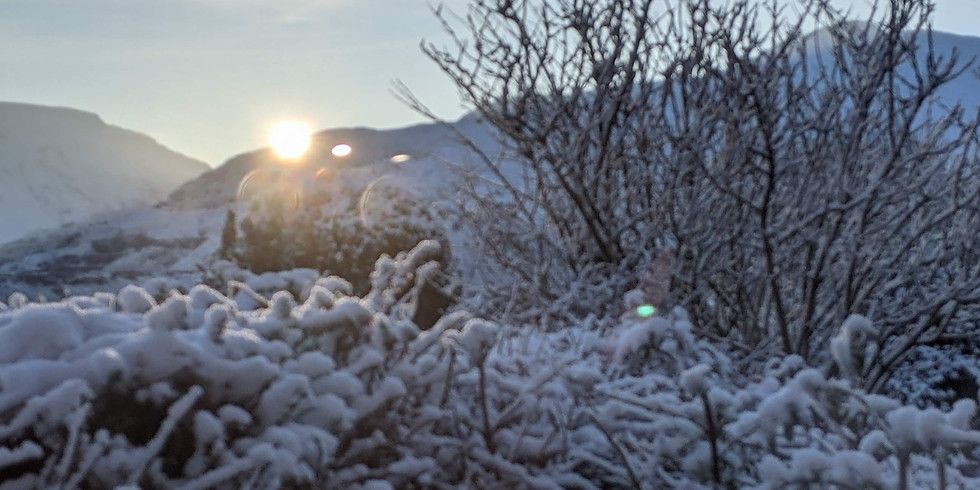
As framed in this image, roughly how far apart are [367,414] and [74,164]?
28451mm

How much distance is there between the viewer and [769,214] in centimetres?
521

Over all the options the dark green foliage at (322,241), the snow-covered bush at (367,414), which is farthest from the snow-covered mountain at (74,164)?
the snow-covered bush at (367,414)

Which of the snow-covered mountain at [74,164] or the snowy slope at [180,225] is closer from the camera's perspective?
the snowy slope at [180,225]

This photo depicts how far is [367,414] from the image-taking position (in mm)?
1894

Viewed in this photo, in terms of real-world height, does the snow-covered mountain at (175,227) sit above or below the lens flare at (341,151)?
below

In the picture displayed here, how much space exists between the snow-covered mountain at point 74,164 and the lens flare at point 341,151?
218 inches

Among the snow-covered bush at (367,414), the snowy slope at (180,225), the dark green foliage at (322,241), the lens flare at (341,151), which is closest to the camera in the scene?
the snow-covered bush at (367,414)

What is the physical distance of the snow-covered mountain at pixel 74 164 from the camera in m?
24.8

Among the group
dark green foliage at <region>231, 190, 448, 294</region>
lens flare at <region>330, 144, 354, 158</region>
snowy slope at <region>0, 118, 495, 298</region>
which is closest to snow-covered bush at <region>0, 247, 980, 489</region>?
dark green foliage at <region>231, 190, 448, 294</region>

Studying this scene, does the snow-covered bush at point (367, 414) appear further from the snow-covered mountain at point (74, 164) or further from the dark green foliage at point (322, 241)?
the snow-covered mountain at point (74, 164)

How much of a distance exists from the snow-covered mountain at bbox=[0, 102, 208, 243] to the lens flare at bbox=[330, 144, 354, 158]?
5.53 m

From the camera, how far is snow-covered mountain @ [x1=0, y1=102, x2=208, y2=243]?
2481cm

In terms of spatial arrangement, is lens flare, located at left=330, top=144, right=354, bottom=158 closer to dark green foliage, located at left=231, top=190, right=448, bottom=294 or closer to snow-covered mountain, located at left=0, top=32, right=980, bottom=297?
snow-covered mountain, located at left=0, top=32, right=980, bottom=297

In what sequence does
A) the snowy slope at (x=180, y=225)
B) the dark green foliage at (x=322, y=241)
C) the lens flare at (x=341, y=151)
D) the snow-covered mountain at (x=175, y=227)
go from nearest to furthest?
the dark green foliage at (x=322, y=241)
the snowy slope at (x=180, y=225)
the snow-covered mountain at (x=175, y=227)
the lens flare at (x=341, y=151)
